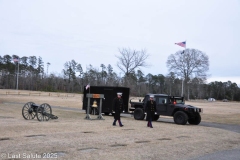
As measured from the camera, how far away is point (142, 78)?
5482 inches

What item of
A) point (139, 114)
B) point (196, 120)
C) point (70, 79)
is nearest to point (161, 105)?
point (139, 114)

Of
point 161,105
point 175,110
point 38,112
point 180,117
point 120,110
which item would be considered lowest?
point 180,117

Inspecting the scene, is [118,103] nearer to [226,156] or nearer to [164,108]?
[164,108]

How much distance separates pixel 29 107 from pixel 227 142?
11749 millimetres

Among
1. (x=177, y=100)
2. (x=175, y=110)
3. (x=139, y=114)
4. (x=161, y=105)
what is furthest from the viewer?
(x=139, y=114)

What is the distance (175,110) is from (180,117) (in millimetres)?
970

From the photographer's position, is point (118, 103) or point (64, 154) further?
point (118, 103)

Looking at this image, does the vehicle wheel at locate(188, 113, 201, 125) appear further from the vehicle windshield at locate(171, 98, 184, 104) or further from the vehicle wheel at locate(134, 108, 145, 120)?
the vehicle wheel at locate(134, 108, 145, 120)

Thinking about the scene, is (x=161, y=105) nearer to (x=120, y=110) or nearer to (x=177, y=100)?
(x=177, y=100)

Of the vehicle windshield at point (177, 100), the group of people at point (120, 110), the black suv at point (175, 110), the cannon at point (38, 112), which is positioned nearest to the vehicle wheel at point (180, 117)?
the black suv at point (175, 110)

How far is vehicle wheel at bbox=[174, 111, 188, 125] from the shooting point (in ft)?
70.9

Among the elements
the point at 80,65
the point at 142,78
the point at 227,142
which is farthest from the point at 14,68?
the point at 227,142

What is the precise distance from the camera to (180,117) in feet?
71.9

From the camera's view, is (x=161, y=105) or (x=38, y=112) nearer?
(x=38, y=112)
